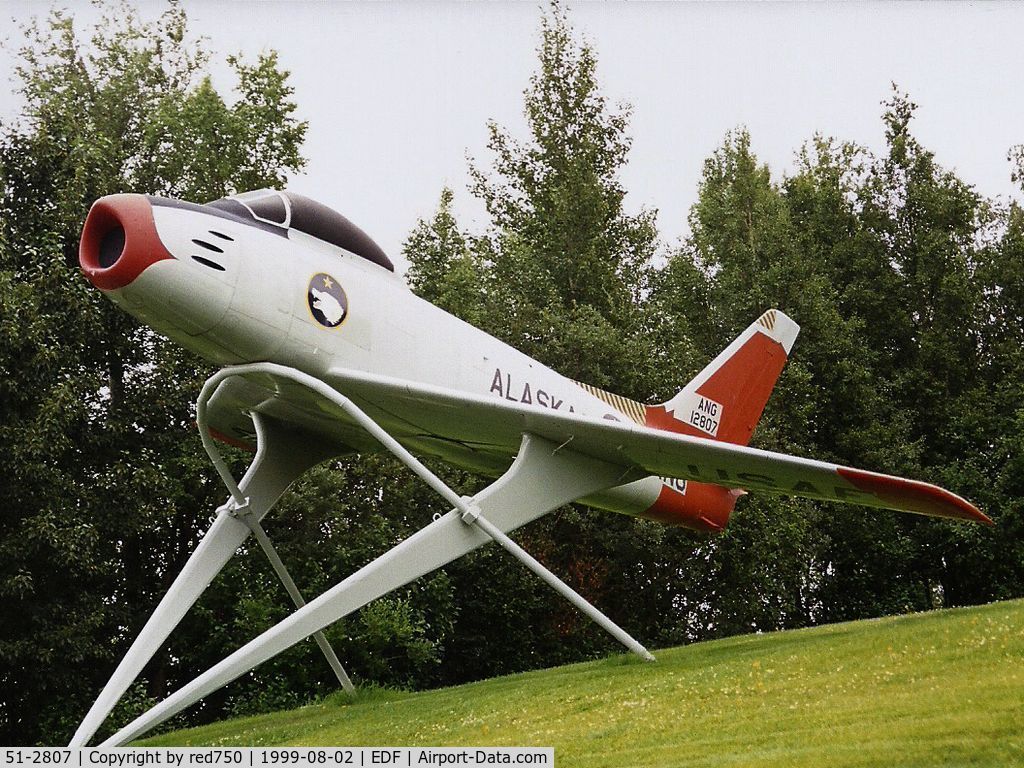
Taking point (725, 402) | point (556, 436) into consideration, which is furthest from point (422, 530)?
point (725, 402)

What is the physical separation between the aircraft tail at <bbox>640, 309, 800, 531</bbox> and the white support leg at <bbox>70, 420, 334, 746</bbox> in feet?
15.0

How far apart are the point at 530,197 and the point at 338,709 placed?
18.6 m

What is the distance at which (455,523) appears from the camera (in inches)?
412

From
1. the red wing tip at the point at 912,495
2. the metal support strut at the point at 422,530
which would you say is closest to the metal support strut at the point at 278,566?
the metal support strut at the point at 422,530

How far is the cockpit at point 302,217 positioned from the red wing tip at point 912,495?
5.05 meters

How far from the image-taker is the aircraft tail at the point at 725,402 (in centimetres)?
1430

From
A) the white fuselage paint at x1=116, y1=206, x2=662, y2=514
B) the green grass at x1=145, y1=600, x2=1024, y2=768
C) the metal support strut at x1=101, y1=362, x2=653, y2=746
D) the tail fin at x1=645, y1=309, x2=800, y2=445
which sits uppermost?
the tail fin at x1=645, y1=309, x2=800, y2=445

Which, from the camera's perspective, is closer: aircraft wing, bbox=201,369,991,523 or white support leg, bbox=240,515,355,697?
aircraft wing, bbox=201,369,991,523

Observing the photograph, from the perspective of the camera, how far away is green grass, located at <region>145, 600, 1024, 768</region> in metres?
6.78

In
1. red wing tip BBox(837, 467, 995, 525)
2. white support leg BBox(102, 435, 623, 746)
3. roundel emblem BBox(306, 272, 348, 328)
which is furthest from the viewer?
roundel emblem BBox(306, 272, 348, 328)

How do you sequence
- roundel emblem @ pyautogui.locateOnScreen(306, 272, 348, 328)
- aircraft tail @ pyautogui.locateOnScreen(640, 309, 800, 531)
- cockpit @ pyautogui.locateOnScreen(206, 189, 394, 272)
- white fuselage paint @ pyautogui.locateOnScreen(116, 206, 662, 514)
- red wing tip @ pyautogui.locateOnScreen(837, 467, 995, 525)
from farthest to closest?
aircraft tail @ pyautogui.locateOnScreen(640, 309, 800, 531), cockpit @ pyautogui.locateOnScreen(206, 189, 394, 272), roundel emblem @ pyautogui.locateOnScreen(306, 272, 348, 328), red wing tip @ pyautogui.locateOnScreen(837, 467, 995, 525), white fuselage paint @ pyautogui.locateOnScreen(116, 206, 662, 514)

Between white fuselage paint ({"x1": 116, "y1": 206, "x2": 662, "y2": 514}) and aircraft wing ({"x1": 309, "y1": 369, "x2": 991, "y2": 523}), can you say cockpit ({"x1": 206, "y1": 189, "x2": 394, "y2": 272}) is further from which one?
aircraft wing ({"x1": 309, "y1": 369, "x2": 991, "y2": 523})

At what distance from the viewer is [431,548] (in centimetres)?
1032
